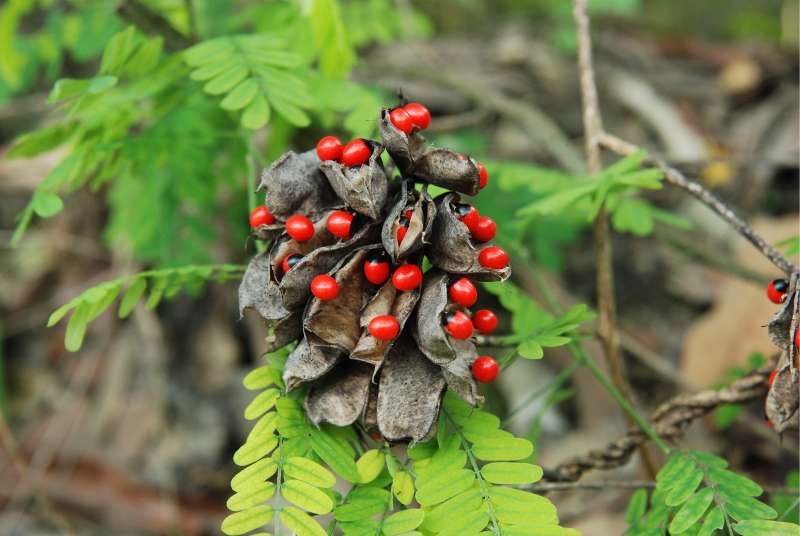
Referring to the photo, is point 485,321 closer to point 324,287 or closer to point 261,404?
point 324,287

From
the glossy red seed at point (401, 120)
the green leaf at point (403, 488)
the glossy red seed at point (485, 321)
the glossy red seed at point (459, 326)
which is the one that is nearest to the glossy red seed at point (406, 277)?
the glossy red seed at point (459, 326)

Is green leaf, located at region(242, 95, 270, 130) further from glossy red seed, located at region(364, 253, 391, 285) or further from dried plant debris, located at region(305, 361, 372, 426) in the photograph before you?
dried plant debris, located at region(305, 361, 372, 426)

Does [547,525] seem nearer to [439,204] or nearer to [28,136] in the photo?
[439,204]

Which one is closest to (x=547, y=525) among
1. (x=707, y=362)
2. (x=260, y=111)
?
(x=260, y=111)

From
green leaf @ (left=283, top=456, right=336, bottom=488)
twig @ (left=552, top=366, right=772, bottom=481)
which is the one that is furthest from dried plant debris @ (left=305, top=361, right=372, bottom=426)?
twig @ (left=552, top=366, right=772, bottom=481)

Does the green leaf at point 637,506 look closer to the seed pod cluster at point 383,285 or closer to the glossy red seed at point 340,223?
the seed pod cluster at point 383,285

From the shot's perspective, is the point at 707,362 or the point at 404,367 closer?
the point at 404,367
